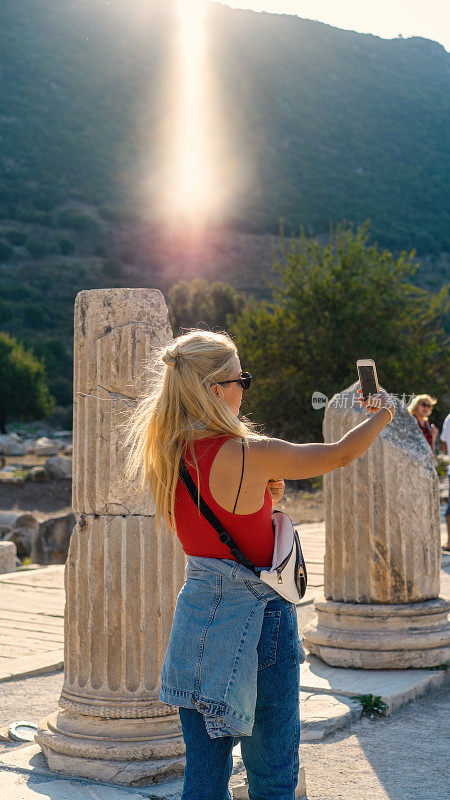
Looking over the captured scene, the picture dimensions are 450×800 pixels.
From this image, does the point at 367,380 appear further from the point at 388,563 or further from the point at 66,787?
the point at 388,563

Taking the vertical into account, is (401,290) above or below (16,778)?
above

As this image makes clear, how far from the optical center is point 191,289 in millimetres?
42938

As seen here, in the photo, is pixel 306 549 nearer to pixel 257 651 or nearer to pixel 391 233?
pixel 257 651

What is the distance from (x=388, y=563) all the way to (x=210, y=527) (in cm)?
311

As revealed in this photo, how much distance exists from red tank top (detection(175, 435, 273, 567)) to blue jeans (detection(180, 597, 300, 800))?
0.20m

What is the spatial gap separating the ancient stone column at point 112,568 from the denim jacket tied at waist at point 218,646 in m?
1.35

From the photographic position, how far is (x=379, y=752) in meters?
4.07

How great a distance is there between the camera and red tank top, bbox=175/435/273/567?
229cm

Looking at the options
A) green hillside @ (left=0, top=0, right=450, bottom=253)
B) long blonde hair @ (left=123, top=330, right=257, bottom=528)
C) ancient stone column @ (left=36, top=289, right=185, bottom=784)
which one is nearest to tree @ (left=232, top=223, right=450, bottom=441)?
ancient stone column @ (left=36, top=289, right=185, bottom=784)

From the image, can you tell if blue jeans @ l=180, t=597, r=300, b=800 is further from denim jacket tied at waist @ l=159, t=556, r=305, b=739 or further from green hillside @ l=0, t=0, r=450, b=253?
green hillside @ l=0, t=0, r=450, b=253

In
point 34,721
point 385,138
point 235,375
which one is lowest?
point 34,721

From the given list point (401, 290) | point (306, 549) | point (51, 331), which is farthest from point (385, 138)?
point (306, 549)

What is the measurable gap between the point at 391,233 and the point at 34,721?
5904 centimetres

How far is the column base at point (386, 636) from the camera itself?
16.7ft
